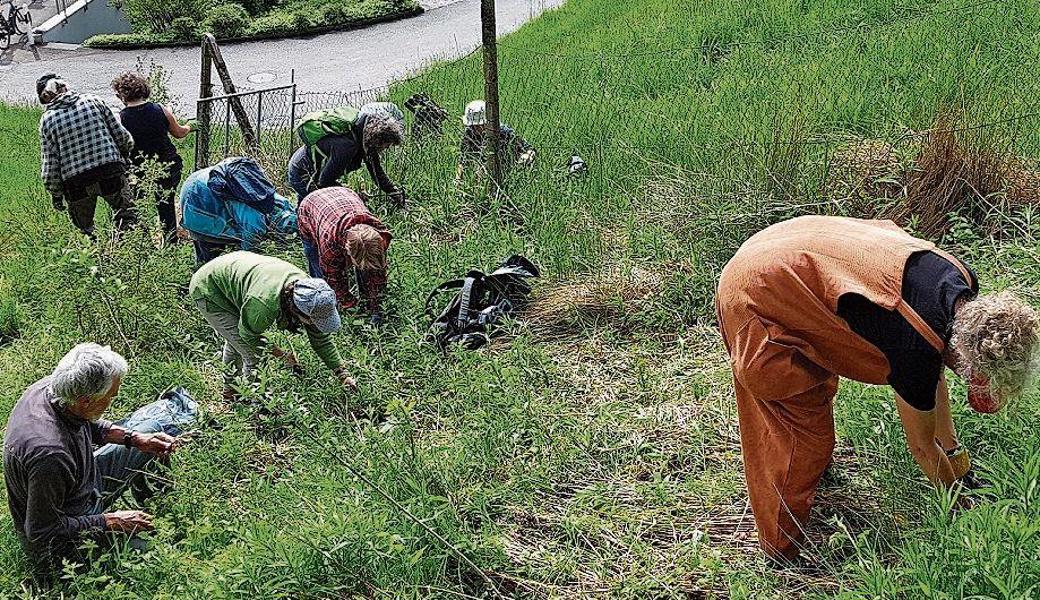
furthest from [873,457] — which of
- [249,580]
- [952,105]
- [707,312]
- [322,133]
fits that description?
[322,133]

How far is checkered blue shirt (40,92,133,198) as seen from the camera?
6.12 metres

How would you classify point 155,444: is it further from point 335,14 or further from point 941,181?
point 335,14

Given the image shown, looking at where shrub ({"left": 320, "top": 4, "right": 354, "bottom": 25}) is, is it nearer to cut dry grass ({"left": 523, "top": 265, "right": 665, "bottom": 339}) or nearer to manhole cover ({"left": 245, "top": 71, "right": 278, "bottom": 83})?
manhole cover ({"left": 245, "top": 71, "right": 278, "bottom": 83})

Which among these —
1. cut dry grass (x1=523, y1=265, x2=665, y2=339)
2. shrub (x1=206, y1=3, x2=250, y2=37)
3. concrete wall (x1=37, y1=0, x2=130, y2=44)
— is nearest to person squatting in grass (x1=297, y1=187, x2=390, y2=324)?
cut dry grass (x1=523, y1=265, x2=665, y2=339)

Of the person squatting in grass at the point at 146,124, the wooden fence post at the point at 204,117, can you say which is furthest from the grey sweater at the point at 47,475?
the wooden fence post at the point at 204,117

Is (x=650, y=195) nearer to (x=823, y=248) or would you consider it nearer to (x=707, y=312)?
(x=707, y=312)

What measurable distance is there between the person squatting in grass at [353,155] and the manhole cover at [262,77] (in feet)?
27.5

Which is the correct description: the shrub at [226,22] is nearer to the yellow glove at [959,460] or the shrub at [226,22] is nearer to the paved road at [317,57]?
the paved road at [317,57]

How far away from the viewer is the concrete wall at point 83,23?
61.6ft

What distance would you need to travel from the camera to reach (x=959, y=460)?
112 inches

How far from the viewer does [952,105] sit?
204 inches

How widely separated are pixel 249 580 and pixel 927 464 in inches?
90.2

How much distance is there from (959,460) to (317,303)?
2.64 m

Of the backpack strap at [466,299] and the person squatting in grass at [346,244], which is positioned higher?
the person squatting in grass at [346,244]
